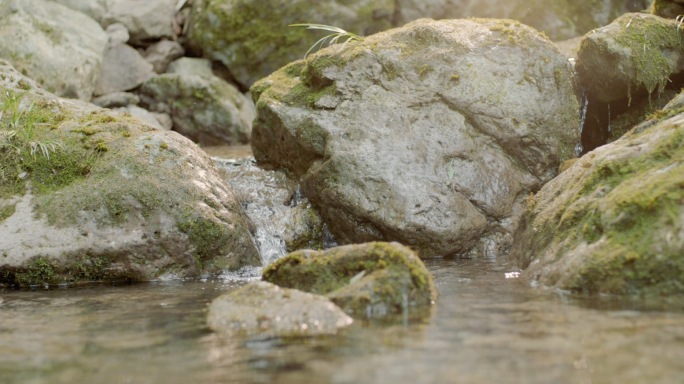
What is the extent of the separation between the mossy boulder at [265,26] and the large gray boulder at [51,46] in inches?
97.8

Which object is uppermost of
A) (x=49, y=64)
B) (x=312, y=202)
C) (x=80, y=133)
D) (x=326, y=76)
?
(x=49, y=64)

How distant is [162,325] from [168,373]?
1.36 meters

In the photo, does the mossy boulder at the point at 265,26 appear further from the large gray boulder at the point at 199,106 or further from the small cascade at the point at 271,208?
the small cascade at the point at 271,208

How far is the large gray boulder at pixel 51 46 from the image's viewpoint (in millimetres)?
14406

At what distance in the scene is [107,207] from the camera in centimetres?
787

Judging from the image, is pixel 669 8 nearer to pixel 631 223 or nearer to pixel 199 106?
pixel 631 223

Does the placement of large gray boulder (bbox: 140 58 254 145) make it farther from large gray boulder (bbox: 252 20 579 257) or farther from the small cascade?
large gray boulder (bbox: 252 20 579 257)

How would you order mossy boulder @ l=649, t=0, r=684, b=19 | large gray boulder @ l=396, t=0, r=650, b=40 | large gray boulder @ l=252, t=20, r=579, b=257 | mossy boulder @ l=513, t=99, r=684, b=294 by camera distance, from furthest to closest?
large gray boulder @ l=396, t=0, r=650, b=40 → mossy boulder @ l=649, t=0, r=684, b=19 → large gray boulder @ l=252, t=20, r=579, b=257 → mossy boulder @ l=513, t=99, r=684, b=294

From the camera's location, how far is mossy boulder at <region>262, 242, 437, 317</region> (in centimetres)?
543

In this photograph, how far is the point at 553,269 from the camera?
636cm

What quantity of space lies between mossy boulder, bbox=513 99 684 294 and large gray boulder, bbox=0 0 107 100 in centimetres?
1052

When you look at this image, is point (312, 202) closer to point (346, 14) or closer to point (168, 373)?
point (168, 373)

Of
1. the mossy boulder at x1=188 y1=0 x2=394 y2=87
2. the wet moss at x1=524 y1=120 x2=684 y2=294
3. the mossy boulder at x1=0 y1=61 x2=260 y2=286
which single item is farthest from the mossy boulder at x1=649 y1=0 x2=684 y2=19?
the mossy boulder at x1=188 y1=0 x2=394 y2=87

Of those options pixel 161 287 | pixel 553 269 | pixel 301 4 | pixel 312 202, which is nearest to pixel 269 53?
pixel 301 4
